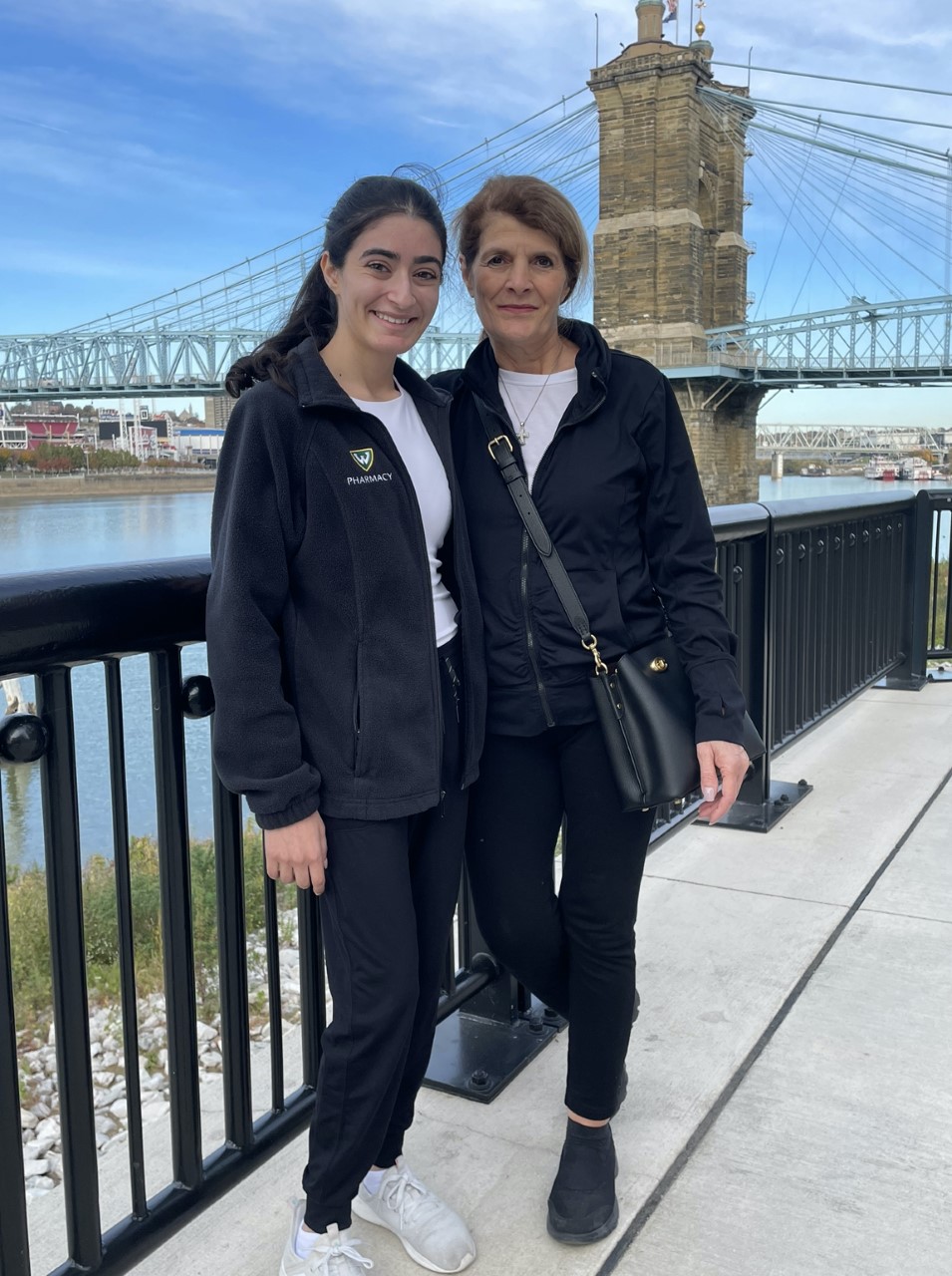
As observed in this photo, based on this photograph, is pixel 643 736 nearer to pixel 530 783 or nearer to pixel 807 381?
pixel 530 783

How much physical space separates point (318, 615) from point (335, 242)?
50 cm

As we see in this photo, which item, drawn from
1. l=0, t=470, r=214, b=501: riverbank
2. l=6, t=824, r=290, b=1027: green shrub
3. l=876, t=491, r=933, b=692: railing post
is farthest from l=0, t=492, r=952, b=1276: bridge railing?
l=0, t=470, r=214, b=501: riverbank

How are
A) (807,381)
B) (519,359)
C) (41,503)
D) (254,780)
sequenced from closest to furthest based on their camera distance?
(254,780) → (519,359) → (41,503) → (807,381)

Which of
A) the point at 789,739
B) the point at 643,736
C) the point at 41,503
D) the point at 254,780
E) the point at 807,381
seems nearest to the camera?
the point at 254,780

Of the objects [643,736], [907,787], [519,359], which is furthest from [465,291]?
[907,787]

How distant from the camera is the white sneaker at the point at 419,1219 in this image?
1.58 meters

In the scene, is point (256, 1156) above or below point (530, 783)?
below

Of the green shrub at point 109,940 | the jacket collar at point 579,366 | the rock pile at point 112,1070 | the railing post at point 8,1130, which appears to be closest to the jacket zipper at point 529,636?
the jacket collar at point 579,366

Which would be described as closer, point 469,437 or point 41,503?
point 469,437

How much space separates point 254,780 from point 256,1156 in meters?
0.76

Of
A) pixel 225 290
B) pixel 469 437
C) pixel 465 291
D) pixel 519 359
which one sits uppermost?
pixel 225 290

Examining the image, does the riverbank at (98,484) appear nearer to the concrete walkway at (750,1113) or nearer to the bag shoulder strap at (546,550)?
the concrete walkway at (750,1113)

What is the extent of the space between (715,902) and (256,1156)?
152cm

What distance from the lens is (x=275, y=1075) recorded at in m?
1.80
